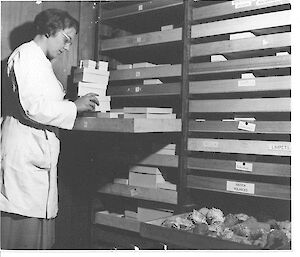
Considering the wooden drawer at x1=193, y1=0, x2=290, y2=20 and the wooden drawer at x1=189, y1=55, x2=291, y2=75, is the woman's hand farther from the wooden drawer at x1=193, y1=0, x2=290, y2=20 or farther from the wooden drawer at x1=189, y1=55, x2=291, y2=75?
the wooden drawer at x1=193, y1=0, x2=290, y2=20

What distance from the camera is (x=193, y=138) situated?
106 inches

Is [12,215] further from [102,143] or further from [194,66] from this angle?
[194,66]

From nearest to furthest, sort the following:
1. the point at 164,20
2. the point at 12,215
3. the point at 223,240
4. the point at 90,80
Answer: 1. the point at 223,240
2. the point at 12,215
3. the point at 90,80
4. the point at 164,20

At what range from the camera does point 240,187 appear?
8.01 feet

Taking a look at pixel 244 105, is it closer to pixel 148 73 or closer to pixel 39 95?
pixel 148 73

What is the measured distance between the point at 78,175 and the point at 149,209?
70cm

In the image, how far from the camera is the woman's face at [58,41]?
8.35 ft

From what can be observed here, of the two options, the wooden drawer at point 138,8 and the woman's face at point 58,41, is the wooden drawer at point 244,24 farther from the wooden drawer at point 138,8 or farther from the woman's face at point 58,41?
the woman's face at point 58,41

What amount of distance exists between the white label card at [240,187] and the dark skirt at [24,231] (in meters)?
1.16

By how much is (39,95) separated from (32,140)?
297 mm

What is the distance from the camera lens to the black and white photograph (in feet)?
7.53

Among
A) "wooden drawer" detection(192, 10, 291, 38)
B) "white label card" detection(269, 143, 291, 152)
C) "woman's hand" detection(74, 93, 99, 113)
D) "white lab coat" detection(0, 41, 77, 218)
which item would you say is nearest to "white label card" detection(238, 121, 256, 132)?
"white label card" detection(269, 143, 291, 152)

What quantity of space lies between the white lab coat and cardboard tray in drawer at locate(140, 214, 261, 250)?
772 mm

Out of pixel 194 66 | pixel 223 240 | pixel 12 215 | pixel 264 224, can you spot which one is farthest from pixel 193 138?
pixel 12 215
